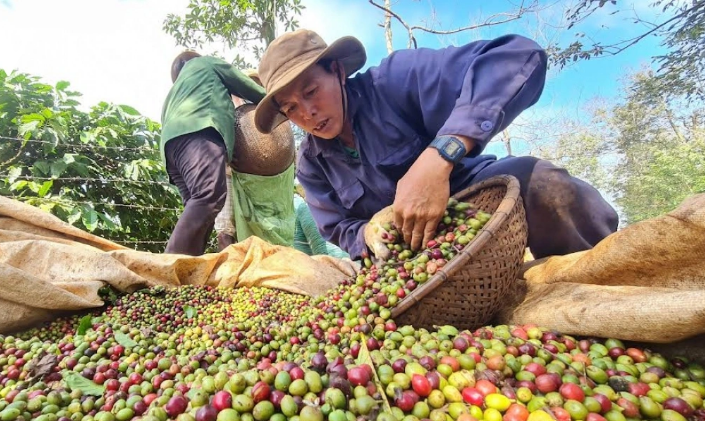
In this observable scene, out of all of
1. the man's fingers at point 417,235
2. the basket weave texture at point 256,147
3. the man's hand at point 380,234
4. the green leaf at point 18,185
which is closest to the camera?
the man's fingers at point 417,235

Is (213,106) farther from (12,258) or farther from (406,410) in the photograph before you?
(406,410)

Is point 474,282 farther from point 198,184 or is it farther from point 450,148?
point 198,184

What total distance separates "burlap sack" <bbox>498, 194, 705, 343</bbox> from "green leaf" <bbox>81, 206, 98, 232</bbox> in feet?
15.2

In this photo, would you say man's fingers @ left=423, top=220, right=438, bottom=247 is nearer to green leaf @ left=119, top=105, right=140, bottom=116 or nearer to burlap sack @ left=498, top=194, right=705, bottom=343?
burlap sack @ left=498, top=194, right=705, bottom=343

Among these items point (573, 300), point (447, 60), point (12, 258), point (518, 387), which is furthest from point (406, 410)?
point (12, 258)

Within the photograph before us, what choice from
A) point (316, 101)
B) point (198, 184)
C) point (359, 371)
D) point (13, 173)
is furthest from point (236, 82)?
point (359, 371)

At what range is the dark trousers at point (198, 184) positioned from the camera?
3.38 metres

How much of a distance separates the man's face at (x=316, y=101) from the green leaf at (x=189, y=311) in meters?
1.32

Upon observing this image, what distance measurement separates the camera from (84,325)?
2.19 m

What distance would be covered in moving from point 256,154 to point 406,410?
11.0 feet

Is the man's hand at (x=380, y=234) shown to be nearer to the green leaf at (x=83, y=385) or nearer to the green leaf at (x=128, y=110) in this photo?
the green leaf at (x=83, y=385)

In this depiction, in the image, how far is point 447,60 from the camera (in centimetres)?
210

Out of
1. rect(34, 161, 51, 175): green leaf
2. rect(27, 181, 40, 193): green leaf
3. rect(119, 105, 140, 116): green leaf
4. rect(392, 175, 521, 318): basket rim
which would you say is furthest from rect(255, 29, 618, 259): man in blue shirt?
rect(119, 105, 140, 116): green leaf

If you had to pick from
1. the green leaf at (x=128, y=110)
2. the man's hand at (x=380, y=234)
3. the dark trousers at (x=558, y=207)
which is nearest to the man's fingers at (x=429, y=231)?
the man's hand at (x=380, y=234)
